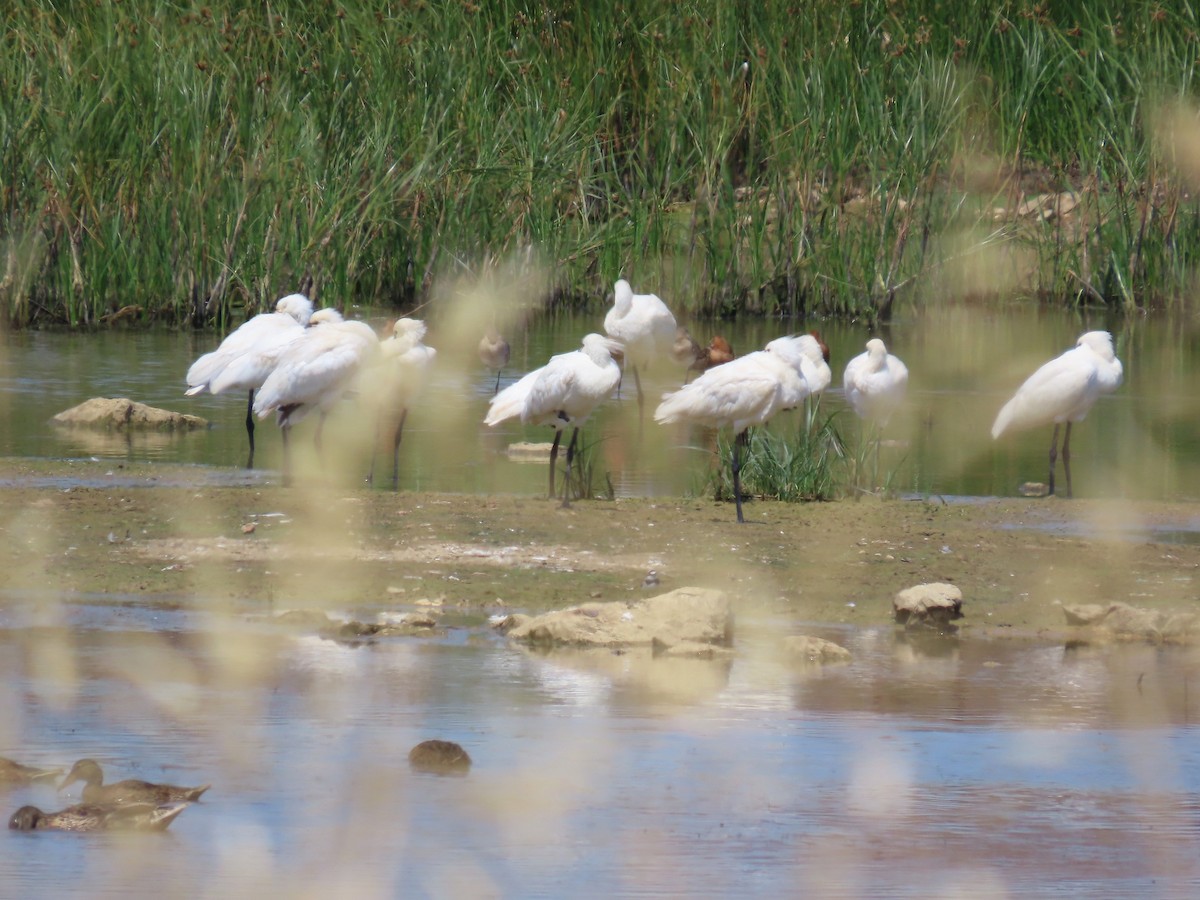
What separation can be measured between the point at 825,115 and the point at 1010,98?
84.9 inches

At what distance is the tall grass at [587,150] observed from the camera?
1709cm

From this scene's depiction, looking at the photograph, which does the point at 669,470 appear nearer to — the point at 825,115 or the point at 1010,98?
the point at 825,115

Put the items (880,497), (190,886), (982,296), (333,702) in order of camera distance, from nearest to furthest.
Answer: (190,886), (333,702), (880,497), (982,296)

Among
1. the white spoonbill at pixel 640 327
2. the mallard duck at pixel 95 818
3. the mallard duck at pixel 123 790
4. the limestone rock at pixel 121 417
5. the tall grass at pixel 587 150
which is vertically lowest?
the mallard duck at pixel 95 818

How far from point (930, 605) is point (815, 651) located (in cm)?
75

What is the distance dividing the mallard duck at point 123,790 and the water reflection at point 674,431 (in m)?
5.83

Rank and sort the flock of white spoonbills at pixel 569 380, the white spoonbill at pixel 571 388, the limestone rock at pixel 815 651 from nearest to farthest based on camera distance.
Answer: the limestone rock at pixel 815 651, the white spoonbill at pixel 571 388, the flock of white spoonbills at pixel 569 380

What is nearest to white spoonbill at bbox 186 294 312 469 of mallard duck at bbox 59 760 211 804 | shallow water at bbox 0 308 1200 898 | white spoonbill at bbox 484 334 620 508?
white spoonbill at bbox 484 334 620 508

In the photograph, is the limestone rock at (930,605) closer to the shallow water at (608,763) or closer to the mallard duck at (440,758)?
the shallow water at (608,763)

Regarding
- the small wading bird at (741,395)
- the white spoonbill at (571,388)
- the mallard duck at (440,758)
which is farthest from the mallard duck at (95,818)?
the small wading bird at (741,395)

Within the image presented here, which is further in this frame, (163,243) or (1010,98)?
(1010,98)

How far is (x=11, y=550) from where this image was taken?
8.55 meters

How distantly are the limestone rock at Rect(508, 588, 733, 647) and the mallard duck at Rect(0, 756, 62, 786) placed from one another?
7.00 ft

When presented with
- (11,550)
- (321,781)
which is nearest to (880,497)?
(11,550)
